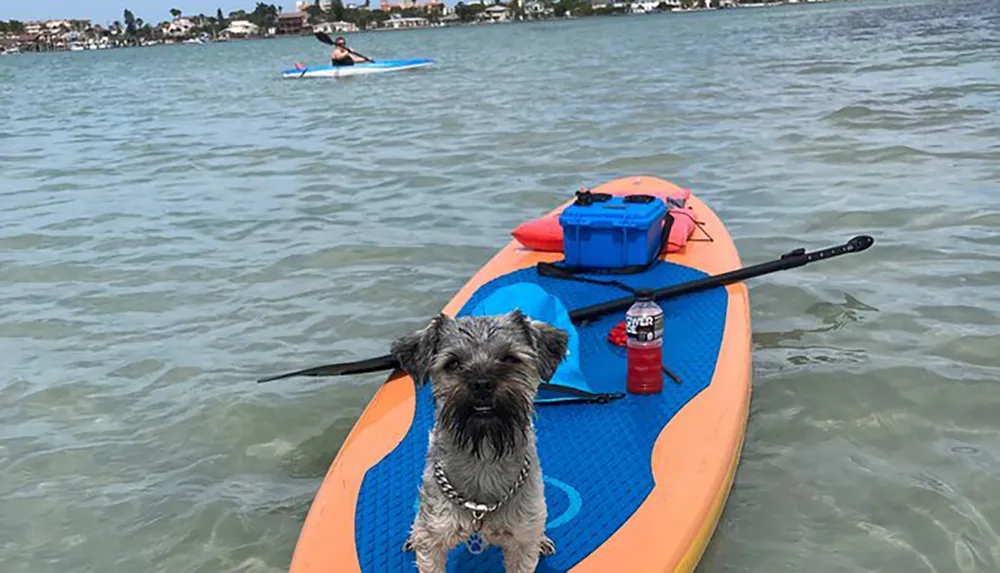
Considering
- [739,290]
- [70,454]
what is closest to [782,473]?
[739,290]

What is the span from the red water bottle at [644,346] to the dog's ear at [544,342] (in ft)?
5.54

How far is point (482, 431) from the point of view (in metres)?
3.04

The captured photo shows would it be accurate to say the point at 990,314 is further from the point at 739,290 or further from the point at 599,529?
the point at 599,529

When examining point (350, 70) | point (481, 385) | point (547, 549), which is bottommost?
point (547, 549)

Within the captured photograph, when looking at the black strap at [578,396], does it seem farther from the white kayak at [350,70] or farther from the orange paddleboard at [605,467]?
the white kayak at [350,70]

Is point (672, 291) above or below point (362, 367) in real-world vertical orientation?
above

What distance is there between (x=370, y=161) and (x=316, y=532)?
41.8 feet

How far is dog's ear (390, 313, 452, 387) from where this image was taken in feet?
10.3

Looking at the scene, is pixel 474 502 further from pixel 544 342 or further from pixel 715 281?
pixel 715 281

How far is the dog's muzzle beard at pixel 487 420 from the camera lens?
2965 mm

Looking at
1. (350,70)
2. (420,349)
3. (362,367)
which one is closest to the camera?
(420,349)

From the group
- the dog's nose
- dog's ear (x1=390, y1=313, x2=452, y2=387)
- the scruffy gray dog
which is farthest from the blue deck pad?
the dog's nose

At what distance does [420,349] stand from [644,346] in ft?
6.81

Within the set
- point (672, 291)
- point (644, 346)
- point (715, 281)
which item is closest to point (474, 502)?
point (644, 346)
